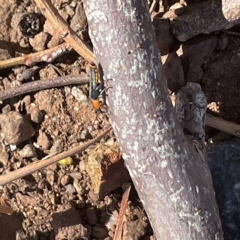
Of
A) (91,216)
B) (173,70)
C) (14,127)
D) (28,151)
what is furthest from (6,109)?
(173,70)

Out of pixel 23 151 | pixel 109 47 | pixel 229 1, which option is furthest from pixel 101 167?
pixel 229 1

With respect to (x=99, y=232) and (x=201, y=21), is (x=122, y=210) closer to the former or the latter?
(x=99, y=232)

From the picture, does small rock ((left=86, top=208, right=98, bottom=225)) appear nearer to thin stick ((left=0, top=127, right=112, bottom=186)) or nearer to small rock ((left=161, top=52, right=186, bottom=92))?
thin stick ((left=0, top=127, right=112, bottom=186))

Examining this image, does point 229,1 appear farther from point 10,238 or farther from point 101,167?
point 10,238

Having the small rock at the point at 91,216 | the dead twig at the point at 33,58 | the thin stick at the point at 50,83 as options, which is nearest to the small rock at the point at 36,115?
the thin stick at the point at 50,83

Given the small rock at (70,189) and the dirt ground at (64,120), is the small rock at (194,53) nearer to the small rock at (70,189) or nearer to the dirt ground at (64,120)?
the dirt ground at (64,120)

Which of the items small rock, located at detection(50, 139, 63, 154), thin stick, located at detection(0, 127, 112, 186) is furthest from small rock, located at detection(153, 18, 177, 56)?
small rock, located at detection(50, 139, 63, 154)
